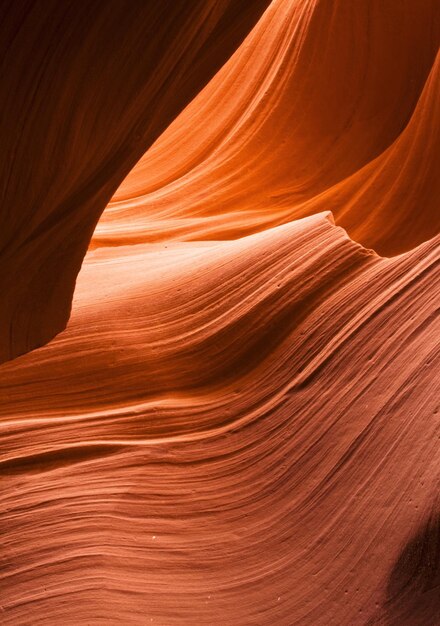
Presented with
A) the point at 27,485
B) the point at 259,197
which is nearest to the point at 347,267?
the point at 27,485

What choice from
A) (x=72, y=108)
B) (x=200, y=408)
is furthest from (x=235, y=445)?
(x=72, y=108)

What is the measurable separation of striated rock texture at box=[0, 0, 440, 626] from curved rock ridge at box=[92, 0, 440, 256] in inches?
17.7

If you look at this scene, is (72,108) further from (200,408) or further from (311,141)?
(311,141)

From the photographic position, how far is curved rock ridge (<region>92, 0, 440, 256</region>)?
1748 mm

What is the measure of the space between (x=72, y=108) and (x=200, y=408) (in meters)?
0.41

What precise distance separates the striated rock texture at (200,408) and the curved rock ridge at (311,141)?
448mm

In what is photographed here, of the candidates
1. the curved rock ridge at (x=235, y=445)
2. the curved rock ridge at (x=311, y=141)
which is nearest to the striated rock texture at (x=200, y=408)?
the curved rock ridge at (x=235, y=445)

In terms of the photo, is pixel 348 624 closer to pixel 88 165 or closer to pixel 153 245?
pixel 88 165

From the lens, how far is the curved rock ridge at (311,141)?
5.74 feet

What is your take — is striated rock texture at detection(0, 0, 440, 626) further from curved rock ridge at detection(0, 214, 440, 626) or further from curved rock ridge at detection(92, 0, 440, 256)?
curved rock ridge at detection(92, 0, 440, 256)

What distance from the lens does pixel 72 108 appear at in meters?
0.89

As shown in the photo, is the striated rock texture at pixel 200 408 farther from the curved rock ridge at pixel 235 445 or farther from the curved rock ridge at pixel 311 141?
the curved rock ridge at pixel 311 141

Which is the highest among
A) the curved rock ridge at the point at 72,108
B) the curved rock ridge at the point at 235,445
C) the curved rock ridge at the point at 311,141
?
the curved rock ridge at the point at 311,141

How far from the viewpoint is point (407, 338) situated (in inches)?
41.3
